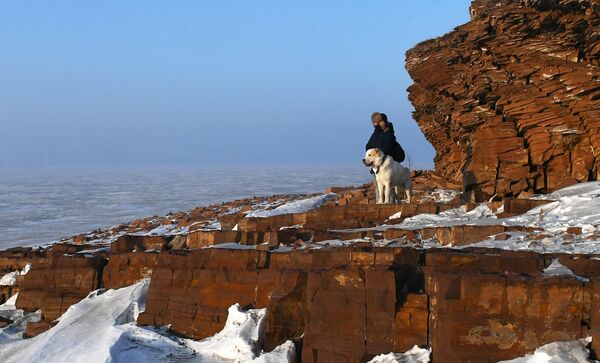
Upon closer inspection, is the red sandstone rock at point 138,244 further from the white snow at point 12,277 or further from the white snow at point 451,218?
the white snow at point 451,218

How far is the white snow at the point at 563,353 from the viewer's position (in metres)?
6.03

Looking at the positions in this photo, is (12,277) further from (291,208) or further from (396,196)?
(396,196)

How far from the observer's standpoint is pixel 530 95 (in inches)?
583

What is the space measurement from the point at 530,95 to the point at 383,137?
366 centimetres

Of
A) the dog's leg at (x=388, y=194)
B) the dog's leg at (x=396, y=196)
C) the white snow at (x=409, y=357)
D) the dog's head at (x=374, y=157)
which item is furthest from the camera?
the dog's leg at (x=396, y=196)

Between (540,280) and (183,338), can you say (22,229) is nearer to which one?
(183,338)

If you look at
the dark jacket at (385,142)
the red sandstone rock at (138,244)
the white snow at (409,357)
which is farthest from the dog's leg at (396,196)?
the white snow at (409,357)

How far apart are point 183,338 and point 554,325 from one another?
5336mm

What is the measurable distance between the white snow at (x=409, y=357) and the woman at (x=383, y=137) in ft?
27.1

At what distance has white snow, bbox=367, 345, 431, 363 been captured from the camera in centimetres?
694

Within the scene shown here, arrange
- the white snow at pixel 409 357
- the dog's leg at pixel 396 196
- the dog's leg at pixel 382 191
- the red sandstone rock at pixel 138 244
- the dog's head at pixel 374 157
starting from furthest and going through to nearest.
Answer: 1. the dog's leg at pixel 396 196
2. the dog's leg at pixel 382 191
3. the dog's head at pixel 374 157
4. the red sandstone rock at pixel 138 244
5. the white snow at pixel 409 357

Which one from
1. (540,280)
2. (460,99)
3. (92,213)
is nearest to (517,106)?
(460,99)

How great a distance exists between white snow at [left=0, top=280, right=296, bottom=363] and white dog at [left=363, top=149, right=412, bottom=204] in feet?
19.9

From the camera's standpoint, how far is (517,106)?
15.0 m
